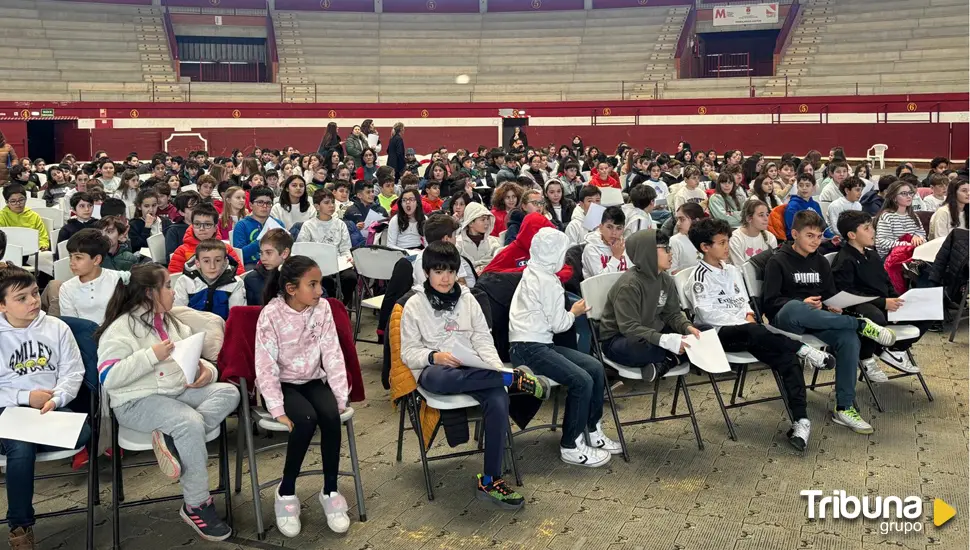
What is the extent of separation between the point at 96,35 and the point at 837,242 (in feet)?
80.7

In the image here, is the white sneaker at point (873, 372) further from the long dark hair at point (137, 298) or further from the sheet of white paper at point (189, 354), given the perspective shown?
the long dark hair at point (137, 298)

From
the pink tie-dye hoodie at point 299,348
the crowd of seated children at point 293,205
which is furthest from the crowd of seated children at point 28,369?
the crowd of seated children at point 293,205

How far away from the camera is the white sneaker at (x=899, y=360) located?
621 centimetres

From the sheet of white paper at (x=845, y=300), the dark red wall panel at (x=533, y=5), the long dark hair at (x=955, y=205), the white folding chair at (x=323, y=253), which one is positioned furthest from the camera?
the dark red wall panel at (x=533, y=5)

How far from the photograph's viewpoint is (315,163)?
44.2ft

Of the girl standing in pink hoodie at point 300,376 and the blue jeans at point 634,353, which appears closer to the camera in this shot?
the girl standing in pink hoodie at point 300,376

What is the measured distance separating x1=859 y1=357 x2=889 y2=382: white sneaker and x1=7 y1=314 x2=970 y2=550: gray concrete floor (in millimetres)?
330

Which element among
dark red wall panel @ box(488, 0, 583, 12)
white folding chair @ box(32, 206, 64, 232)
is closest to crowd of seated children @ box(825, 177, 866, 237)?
white folding chair @ box(32, 206, 64, 232)

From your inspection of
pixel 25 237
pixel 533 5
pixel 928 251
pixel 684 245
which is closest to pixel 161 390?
pixel 684 245

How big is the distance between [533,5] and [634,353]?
26.9 m

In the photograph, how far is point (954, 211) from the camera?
798cm

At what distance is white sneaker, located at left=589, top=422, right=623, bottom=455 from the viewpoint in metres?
5.11

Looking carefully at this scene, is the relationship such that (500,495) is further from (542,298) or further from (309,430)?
(542,298)

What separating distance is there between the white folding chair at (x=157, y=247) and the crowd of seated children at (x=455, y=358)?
3396 mm
